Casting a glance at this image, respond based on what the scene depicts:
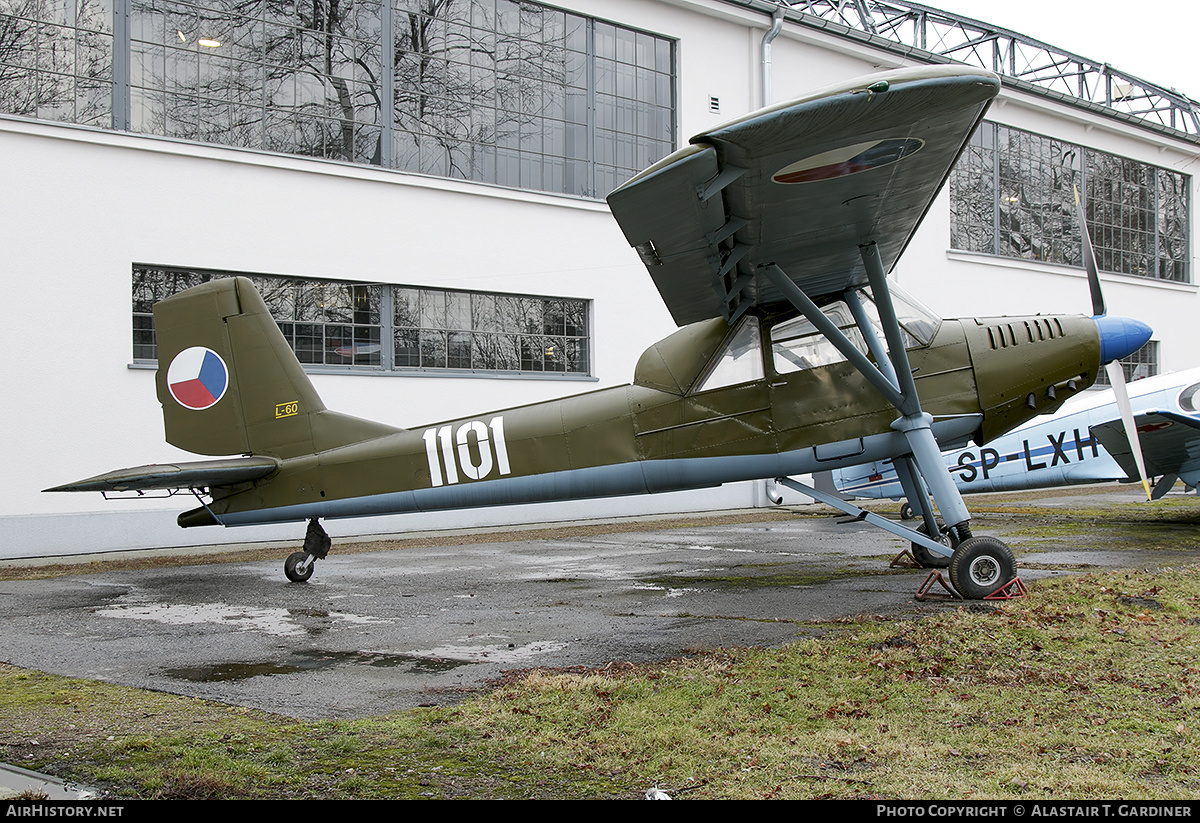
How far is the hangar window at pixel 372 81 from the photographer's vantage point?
1398 cm

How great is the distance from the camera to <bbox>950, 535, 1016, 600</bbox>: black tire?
7.14m

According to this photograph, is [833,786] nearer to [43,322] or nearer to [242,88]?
[43,322]

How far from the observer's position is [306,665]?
5.84 meters

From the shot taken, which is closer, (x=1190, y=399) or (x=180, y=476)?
(x=180, y=476)

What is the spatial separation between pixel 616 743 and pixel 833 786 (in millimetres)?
998

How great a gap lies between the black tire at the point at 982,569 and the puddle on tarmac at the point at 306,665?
4.10 m

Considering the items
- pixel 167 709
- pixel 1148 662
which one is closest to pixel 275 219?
pixel 167 709

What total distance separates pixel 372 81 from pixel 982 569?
46.2ft

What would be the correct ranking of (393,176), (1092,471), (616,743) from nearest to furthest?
(616,743) → (1092,471) → (393,176)

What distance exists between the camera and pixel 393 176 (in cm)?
1652

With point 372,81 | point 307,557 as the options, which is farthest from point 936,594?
point 372,81

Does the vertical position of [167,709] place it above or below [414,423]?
below

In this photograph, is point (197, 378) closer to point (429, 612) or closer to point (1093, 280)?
point (429, 612)

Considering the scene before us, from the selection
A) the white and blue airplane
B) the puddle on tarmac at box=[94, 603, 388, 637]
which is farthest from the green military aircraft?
the white and blue airplane
